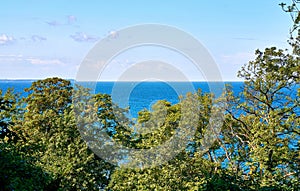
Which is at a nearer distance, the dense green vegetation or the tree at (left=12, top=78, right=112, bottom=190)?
the dense green vegetation

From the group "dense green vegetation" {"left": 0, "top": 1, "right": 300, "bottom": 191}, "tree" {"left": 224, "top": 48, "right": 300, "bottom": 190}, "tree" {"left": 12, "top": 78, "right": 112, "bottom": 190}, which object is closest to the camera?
"dense green vegetation" {"left": 0, "top": 1, "right": 300, "bottom": 191}

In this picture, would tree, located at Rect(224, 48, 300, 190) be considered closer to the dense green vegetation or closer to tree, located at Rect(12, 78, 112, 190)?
the dense green vegetation

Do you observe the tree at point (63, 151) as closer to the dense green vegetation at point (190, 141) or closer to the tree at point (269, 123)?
the dense green vegetation at point (190, 141)

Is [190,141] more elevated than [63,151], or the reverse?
[63,151]

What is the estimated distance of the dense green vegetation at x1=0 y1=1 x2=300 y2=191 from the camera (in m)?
14.5

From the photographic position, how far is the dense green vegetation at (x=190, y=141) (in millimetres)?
14484

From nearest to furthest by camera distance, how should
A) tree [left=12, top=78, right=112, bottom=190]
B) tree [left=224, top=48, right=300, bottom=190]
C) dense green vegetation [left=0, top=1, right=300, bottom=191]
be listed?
1. dense green vegetation [left=0, top=1, right=300, bottom=191]
2. tree [left=224, top=48, right=300, bottom=190]
3. tree [left=12, top=78, right=112, bottom=190]

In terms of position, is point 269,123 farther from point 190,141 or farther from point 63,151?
point 63,151

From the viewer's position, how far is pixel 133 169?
15172 millimetres

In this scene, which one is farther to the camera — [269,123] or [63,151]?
[63,151]

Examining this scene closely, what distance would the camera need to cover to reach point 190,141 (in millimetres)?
18047

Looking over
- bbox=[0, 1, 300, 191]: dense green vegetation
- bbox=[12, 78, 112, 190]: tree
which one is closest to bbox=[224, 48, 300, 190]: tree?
bbox=[0, 1, 300, 191]: dense green vegetation

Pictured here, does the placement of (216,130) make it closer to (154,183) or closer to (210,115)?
(210,115)

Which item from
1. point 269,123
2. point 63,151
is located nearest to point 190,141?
point 269,123
